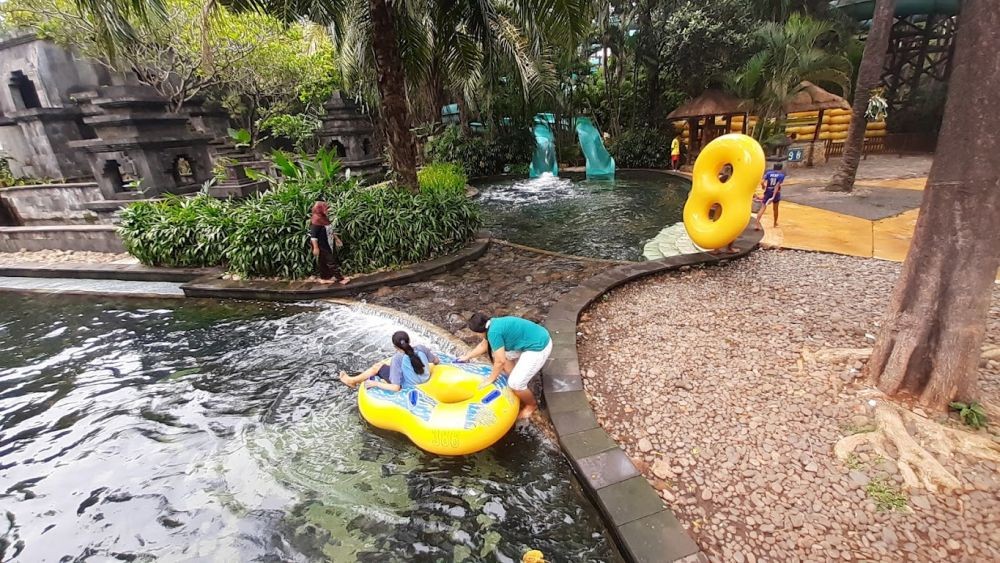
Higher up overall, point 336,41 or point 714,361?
point 336,41

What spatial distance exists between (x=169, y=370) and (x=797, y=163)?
1884cm

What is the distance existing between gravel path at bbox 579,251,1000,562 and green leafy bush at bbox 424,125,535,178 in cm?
1471

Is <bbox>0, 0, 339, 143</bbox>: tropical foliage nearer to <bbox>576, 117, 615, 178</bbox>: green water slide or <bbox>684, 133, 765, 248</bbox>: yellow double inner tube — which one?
<bbox>576, 117, 615, 178</bbox>: green water slide

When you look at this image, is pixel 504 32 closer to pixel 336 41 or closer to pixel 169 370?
pixel 336 41

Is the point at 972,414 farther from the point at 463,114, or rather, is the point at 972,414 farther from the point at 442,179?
the point at 463,114

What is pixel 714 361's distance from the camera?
467 centimetres

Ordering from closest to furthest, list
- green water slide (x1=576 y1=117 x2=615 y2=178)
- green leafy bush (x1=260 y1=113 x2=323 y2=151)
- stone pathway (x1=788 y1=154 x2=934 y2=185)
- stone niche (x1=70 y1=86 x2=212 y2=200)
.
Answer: stone niche (x1=70 y1=86 x2=212 y2=200)
stone pathway (x1=788 y1=154 x2=934 y2=185)
green leafy bush (x1=260 y1=113 x2=323 y2=151)
green water slide (x1=576 y1=117 x2=615 y2=178)

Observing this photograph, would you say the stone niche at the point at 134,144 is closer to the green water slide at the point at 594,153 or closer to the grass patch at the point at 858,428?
the green water slide at the point at 594,153

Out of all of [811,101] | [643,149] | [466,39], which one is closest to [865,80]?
[811,101]

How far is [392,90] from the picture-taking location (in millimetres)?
8117

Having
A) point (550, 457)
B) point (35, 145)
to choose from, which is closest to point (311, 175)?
point (550, 457)

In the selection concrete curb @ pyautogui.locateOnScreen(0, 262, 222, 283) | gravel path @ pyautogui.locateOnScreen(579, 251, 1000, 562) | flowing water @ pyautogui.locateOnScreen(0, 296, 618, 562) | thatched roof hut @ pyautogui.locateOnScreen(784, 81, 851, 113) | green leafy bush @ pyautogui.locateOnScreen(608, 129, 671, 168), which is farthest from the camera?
green leafy bush @ pyautogui.locateOnScreen(608, 129, 671, 168)

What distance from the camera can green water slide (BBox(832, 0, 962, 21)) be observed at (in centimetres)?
1552

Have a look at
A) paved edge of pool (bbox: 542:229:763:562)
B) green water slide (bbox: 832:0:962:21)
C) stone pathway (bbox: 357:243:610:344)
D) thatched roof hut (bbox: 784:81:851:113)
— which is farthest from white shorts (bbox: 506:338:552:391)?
green water slide (bbox: 832:0:962:21)
